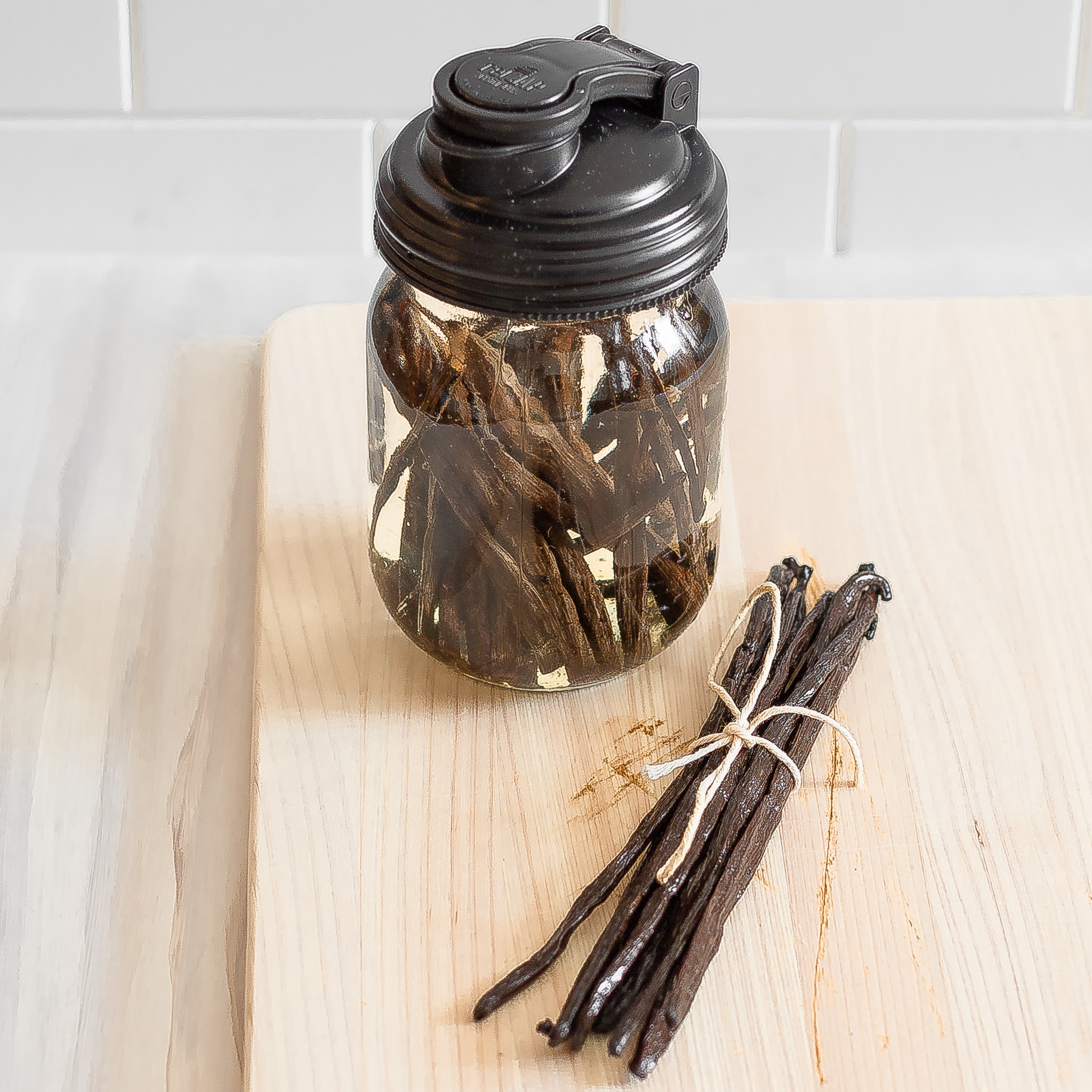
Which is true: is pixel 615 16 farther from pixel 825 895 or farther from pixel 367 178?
pixel 825 895

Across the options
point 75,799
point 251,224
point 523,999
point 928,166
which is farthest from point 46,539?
point 928,166

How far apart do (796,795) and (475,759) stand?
0.58 ft

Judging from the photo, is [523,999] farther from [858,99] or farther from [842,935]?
[858,99]

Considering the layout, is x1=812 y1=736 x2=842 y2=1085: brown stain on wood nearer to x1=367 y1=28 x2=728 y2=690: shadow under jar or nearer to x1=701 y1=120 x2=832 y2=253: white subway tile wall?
x1=367 y1=28 x2=728 y2=690: shadow under jar

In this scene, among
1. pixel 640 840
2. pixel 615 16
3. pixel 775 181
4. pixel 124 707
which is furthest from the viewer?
pixel 775 181

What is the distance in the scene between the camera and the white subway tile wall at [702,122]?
108cm

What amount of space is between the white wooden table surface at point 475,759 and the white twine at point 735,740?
0.10 ft

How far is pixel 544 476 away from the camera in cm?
69

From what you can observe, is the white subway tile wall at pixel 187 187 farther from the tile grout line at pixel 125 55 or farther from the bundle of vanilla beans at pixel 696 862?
the bundle of vanilla beans at pixel 696 862

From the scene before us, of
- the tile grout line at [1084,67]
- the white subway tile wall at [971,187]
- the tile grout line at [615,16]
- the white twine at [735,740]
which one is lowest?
the white twine at [735,740]

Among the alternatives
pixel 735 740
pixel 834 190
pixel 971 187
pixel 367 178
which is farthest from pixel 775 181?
pixel 735 740

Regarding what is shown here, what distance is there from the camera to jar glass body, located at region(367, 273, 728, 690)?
0.68 meters

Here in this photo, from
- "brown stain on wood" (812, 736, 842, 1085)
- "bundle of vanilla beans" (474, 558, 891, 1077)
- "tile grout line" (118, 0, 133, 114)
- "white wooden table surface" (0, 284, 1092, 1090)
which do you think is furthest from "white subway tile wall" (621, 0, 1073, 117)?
"brown stain on wood" (812, 736, 842, 1085)

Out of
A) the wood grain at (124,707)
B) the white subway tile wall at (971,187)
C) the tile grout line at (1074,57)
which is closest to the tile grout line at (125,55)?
the wood grain at (124,707)
